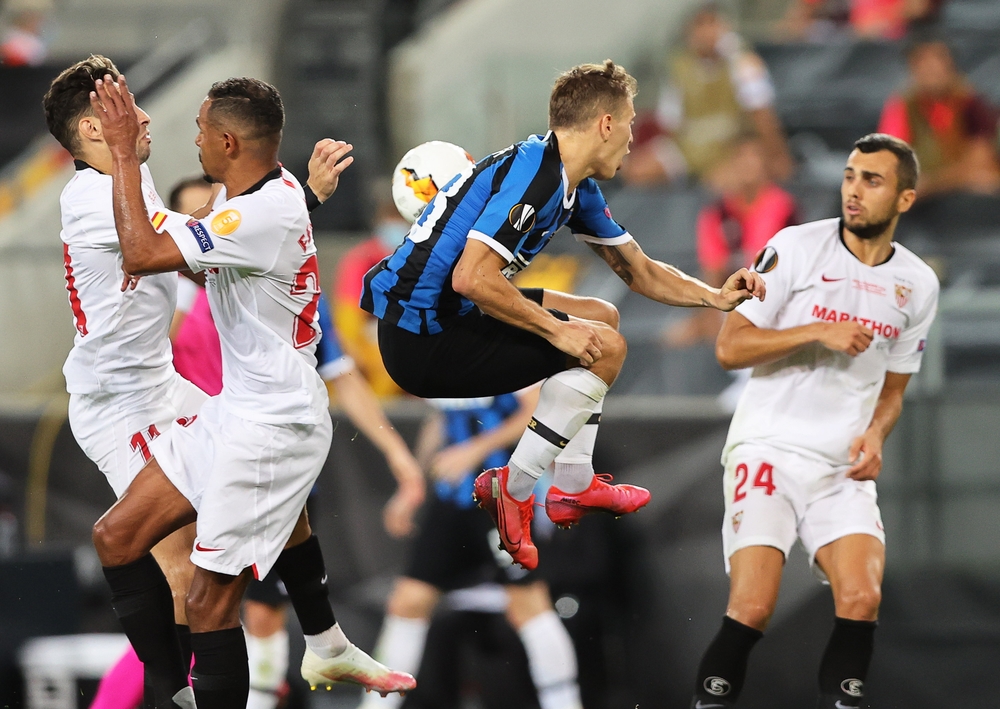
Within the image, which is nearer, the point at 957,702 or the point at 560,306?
the point at 560,306

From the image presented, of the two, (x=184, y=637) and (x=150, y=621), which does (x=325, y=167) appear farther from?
(x=184, y=637)

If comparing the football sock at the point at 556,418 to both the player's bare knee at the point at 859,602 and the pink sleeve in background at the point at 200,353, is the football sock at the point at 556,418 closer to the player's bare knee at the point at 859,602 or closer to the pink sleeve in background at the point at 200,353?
the player's bare knee at the point at 859,602

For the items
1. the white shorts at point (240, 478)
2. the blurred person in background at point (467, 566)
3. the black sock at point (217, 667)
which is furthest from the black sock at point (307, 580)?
the blurred person in background at point (467, 566)

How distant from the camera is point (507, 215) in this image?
408 cm

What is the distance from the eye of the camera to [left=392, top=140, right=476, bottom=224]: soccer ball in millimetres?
4719

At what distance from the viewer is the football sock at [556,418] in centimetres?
441

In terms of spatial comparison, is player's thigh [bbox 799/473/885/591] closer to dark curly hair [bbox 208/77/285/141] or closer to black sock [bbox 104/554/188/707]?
black sock [bbox 104/554/188/707]

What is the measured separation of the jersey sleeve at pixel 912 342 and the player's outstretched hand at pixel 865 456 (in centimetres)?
30

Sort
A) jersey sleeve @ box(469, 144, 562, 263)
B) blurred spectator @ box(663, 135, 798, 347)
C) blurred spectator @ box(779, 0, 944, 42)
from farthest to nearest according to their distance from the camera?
blurred spectator @ box(779, 0, 944, 42) < blurred spectator @ box(663, 135, 798, 347) < jersey sleeve @ box(469, 144, 562, 263)

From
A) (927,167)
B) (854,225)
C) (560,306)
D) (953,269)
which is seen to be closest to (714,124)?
(927,167)

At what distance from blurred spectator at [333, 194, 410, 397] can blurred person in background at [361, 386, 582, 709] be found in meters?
0.87

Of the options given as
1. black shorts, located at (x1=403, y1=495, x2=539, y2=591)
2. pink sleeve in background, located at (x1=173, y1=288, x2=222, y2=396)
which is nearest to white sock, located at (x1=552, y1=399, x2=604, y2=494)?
pink sleeve in background, located at (x1=173, y1=288, x2=222, y2=396)

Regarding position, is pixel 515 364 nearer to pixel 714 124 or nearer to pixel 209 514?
pixel 209 514

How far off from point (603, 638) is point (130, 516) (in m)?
3.65
